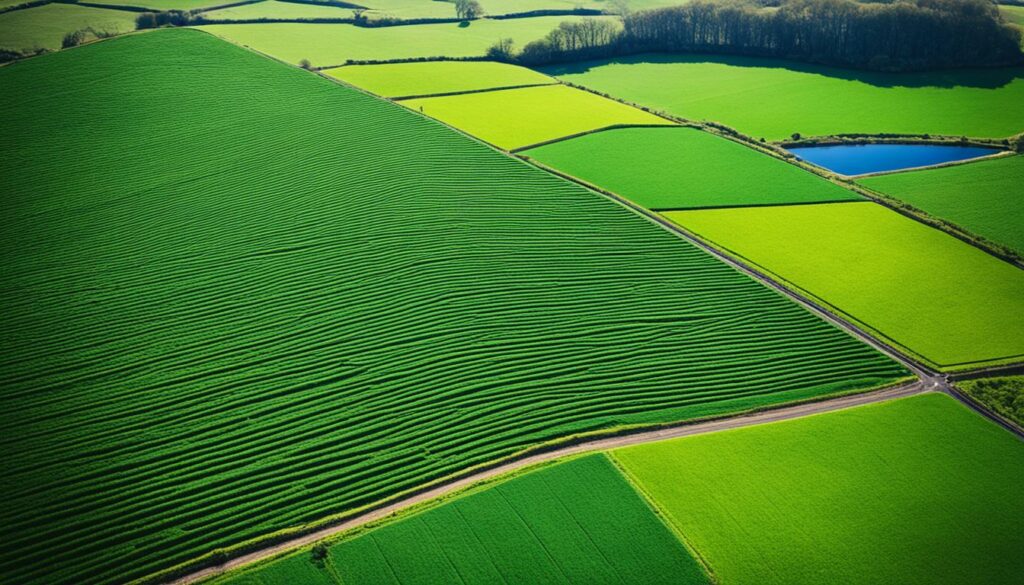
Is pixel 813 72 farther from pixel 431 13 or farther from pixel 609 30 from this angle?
pixel 431 13

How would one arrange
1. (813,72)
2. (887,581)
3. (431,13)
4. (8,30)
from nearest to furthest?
(887,581), (8,30), (813,72), (431,13)

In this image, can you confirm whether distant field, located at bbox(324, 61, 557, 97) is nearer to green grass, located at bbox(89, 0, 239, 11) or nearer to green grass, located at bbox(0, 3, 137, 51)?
green grass, located at bbox(0, 3, 137, 51)

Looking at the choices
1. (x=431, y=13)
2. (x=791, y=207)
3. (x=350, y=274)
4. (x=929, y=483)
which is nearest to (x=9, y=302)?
(x=350, y=274)

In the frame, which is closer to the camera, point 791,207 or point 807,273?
point 807,273

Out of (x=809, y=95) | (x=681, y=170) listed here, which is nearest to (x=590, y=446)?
(x=681, y=170)

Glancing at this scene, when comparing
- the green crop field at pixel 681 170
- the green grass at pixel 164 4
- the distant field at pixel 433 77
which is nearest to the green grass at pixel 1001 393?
the green crop field at pixel 681 170

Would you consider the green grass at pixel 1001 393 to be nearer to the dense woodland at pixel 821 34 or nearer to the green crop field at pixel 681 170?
the green crop field at pixel 681 170

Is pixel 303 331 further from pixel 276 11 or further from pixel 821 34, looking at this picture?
pixel 276 11

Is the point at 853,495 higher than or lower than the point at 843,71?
lower
